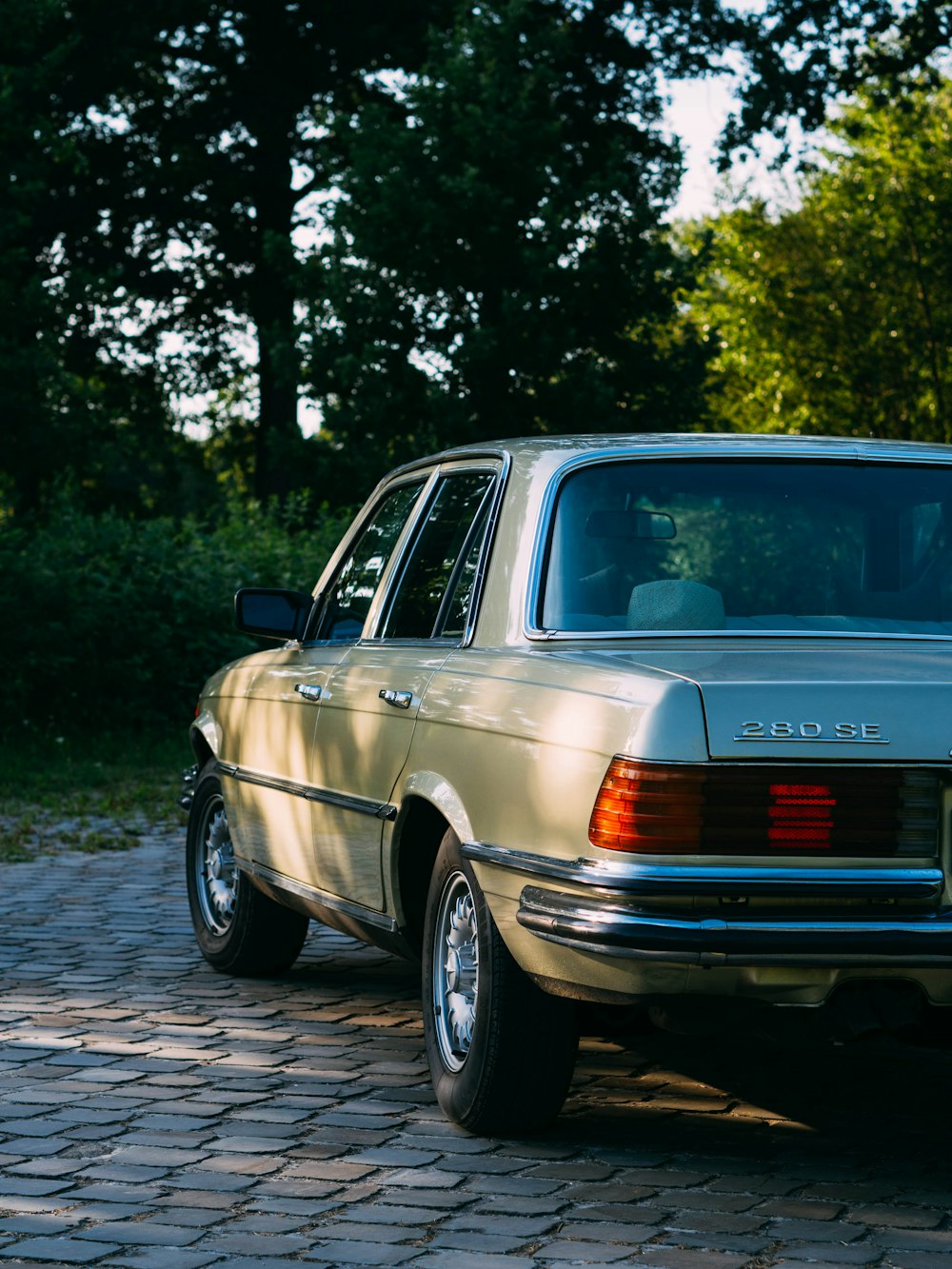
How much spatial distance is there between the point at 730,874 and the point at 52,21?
2594 cm

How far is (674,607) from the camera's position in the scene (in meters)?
5.10

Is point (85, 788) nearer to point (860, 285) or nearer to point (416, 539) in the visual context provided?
point (416, 539)

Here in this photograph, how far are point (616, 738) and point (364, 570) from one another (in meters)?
2.54

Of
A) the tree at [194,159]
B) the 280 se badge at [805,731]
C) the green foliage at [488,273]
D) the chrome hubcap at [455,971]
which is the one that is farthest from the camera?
the tree at [194,159]

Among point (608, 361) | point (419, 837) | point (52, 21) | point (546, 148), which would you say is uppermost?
point (52, 21)

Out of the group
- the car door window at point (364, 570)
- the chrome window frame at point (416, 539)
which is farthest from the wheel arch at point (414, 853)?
the car door window at point (364, 570)

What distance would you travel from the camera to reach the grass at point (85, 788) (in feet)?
39.2

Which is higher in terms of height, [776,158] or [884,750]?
[776,158]

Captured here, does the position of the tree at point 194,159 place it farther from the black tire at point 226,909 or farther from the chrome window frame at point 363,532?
the chrome window frame at point 363,532

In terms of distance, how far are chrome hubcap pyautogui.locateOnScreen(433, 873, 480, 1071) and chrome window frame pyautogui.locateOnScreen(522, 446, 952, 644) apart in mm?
745

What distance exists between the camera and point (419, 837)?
570 centimetres

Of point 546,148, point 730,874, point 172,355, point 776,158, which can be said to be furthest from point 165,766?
point 172,355

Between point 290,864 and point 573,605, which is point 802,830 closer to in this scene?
point 573,605

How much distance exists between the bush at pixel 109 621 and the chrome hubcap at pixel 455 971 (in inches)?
500
